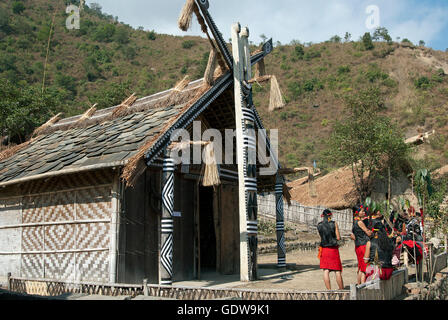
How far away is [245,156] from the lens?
10.8m

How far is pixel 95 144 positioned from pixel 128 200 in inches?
75.9

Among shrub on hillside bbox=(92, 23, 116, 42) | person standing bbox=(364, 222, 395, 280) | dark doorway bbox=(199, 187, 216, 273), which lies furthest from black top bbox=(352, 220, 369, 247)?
shrub on hillside bbox=(92, 23, 116, 42)

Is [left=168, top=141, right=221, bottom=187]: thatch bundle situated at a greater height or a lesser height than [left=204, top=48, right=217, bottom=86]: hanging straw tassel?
lesser

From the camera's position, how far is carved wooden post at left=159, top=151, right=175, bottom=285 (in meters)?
8.99

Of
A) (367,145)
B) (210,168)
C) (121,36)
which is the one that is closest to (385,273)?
(210,168)

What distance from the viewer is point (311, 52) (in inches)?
2726

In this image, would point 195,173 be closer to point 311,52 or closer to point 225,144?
point 225,144

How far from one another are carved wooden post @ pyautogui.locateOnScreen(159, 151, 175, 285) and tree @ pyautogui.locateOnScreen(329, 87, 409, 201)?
17.2m

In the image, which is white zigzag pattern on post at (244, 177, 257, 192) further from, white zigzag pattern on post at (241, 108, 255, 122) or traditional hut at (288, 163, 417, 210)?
traditional hut at (288, 163, 417, 210)

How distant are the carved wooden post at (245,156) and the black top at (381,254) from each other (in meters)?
3.07

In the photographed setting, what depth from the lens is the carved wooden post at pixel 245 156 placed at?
10336 mm

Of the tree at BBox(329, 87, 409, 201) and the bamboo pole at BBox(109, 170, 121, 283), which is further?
the tree at BBox(329, 87, 409, 201)
